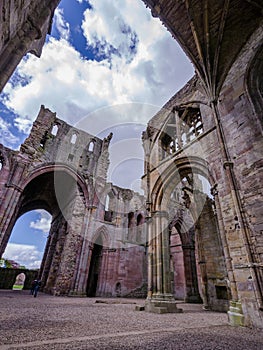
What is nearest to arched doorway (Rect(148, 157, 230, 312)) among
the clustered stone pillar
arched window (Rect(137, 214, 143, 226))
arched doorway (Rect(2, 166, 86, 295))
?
the clustered stone pillar

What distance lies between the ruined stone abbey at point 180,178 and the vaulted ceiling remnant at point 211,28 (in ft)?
0.11

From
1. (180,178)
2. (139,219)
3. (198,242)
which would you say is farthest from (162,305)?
(139,219)

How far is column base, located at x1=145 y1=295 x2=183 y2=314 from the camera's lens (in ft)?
19.5

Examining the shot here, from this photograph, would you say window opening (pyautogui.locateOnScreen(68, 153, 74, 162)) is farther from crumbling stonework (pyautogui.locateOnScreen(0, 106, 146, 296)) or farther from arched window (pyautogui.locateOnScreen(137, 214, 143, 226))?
arched window (pyautogui.locateOnScreen(137, 214, 143, 226))

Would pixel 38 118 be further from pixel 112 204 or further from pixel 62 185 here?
pixel 112 204

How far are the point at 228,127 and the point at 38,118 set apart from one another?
14644mm

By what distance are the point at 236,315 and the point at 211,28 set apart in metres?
9.13

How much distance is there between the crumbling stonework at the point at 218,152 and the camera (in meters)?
4.51

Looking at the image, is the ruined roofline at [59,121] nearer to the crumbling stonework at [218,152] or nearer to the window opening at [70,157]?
the window opening at [70,157]

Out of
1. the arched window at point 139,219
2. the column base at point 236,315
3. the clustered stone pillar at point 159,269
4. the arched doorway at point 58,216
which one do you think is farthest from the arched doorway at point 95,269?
the column base at point 236,315

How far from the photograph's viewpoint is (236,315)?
4129 millimetres

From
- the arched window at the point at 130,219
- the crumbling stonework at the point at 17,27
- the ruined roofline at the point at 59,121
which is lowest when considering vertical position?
the crumbling stonework at the point at 17,27

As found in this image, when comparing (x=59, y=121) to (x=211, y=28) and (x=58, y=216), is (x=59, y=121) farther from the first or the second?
(x=211, y=28)

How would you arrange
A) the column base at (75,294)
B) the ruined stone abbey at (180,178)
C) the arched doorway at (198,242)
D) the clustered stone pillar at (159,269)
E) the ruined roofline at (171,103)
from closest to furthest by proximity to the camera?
the ruined stone abbey at (180,178), the clustered stone pillar at (159,269), the arched doorway at (198,242), the ruined roofline at (171,103), the column base at (75,294)
